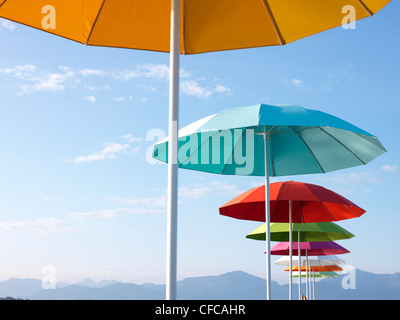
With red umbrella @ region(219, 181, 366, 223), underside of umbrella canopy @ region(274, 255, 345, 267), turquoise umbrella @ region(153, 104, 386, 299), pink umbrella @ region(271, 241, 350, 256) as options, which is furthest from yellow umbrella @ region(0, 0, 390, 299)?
underside of umbrella canopy @ region(274, 255, 345, 267)

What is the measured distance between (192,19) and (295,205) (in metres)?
5.36

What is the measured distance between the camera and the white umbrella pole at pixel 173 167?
2.75 meters

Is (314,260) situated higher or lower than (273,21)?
lower

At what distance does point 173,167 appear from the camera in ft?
9.33

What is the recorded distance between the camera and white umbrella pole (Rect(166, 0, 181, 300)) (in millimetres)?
2754

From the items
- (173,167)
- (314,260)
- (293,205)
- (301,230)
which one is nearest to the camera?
(173,167)

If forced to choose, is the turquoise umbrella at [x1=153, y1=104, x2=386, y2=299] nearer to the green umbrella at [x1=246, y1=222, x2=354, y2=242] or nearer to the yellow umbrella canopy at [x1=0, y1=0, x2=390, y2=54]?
the yellow umbrella canopy at [x1=0, y1=0, x2=390, y2=54]

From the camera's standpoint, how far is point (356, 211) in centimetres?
739

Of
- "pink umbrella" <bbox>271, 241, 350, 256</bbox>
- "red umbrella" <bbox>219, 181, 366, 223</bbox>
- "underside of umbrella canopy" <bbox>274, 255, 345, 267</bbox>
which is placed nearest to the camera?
"red umbrella" <bbox>219, 181, 366, 223</bbox>

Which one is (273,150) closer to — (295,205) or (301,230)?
(295,205)

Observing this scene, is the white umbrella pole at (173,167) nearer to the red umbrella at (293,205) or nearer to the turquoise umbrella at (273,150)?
the turquoise umbrella at (273,150)

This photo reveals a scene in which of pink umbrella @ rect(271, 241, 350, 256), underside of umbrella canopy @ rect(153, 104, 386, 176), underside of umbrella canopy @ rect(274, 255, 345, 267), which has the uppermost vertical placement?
underside of umbrella canopy @ rect(153, 104, 386, 176)

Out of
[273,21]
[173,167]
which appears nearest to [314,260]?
[273,21]
